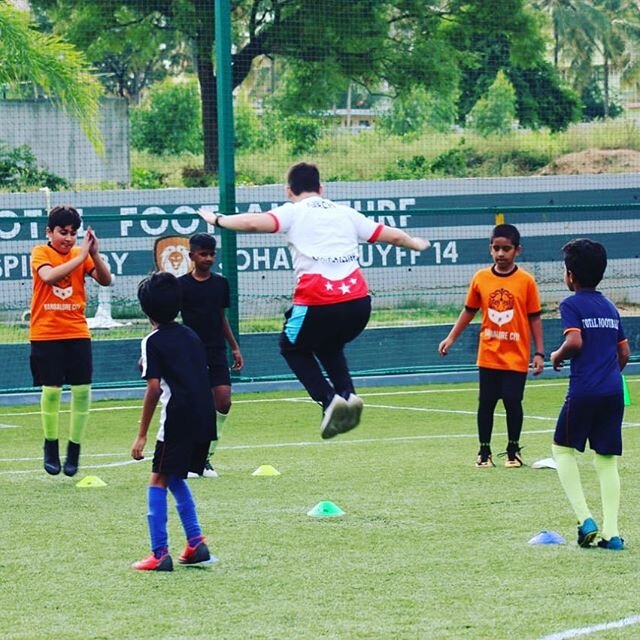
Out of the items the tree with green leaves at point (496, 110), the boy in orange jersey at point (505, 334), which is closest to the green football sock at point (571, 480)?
the boy in orange jersey at point (505, 334)

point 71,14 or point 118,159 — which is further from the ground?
point 71,14

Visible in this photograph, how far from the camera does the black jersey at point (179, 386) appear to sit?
23.7 feet

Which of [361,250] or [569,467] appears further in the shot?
[361,250]

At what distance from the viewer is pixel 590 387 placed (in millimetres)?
7664

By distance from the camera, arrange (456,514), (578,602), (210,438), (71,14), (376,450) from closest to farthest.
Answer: (578,602) < (210,438) < (456,514) < (376,450) < (71,14)

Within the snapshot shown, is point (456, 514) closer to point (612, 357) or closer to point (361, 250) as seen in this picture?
point (612, 357)

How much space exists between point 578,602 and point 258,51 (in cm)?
2089

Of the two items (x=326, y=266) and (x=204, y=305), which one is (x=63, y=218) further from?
(x=326, y=266)

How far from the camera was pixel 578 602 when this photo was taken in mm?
6297

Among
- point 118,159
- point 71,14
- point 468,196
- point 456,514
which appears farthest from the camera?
point 118,159

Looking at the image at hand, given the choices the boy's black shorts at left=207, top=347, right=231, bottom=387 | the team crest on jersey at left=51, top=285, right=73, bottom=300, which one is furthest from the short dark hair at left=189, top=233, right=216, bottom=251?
the team crest on jersey at left=51, top=285, right=73, bottom=300

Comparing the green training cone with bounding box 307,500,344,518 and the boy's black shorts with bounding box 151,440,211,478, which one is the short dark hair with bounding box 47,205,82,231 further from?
the boy's black shorts with bounding box 151,440,211,478

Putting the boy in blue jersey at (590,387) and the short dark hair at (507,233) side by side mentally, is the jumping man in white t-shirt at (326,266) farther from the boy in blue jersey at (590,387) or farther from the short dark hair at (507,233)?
the short dark hair at (507,233)

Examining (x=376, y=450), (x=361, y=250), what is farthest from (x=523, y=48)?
(x=376, y=450)
